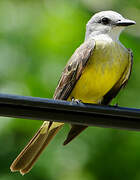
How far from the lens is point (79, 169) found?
511cm

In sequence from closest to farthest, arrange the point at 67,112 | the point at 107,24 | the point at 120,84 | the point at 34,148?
1. the point at 67,112
2. the point at 34,148
3. the point at 120,84
4. the point at 107,24

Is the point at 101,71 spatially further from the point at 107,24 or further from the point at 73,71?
the point at 107,24

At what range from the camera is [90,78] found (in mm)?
4828

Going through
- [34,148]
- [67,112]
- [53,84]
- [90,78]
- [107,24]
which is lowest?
[34,148]

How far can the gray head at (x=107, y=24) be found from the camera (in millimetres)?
5257

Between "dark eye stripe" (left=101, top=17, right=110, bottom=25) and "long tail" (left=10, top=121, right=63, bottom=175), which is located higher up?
"dark eye stripe" (left=101, top=17, right=110, bottom=25)

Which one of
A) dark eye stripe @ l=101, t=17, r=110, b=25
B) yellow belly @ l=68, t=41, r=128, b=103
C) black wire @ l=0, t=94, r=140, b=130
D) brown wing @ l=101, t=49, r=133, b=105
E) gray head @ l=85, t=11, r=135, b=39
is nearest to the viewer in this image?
black wire @ l=0, t=94, r=140, b=130

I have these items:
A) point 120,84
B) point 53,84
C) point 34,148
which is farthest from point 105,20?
point 34,148

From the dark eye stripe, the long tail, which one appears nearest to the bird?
the long tail

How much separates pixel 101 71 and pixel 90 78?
0.11 meters

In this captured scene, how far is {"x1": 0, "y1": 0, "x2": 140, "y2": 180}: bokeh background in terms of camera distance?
5.02 meters

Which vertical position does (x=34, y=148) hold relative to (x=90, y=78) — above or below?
below

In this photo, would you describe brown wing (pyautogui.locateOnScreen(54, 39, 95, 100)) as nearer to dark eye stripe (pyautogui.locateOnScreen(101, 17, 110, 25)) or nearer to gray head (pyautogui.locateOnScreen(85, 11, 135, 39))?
gray head (pyautogui.locateOnScreen(85, 11, 135, 39))

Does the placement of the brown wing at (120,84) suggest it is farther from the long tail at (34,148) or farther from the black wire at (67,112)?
the black wire at (67,112)
